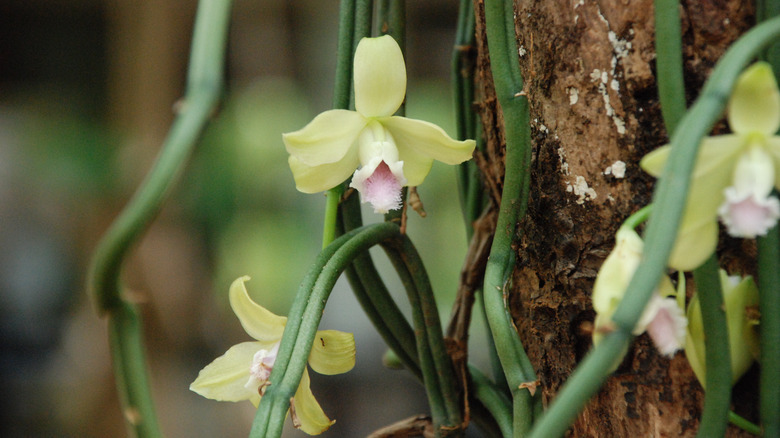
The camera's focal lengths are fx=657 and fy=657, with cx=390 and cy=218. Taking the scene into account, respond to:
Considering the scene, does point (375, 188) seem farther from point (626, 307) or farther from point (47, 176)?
point (47, 176)

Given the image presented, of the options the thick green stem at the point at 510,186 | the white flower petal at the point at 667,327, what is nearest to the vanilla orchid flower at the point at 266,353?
the thick green stem at the point at 510,186

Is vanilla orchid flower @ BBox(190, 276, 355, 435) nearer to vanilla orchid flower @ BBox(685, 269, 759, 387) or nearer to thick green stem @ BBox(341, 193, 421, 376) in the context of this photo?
thick green stem @ BBox(341, 193, 421, 376)

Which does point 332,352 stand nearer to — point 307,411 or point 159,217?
point 307,411

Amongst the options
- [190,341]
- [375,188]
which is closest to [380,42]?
[375,188]

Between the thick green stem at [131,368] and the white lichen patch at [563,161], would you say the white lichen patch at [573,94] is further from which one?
the thick green stem at [131,368]

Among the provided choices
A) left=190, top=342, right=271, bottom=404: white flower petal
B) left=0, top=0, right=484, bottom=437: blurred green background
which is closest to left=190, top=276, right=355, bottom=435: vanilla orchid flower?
left=190, top=342, right=271, bottom=404: white flower petal
